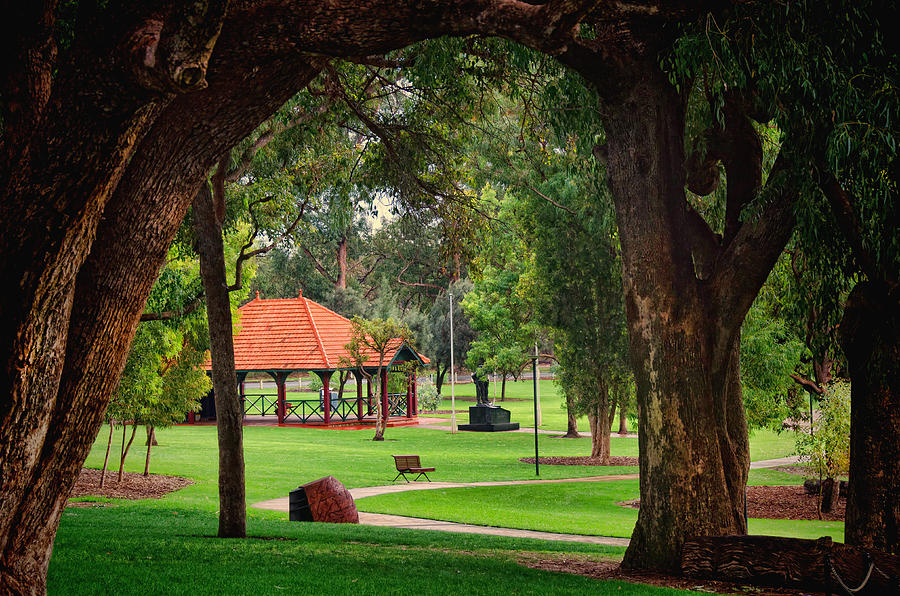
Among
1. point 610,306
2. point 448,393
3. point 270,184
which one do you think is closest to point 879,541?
point 270,184

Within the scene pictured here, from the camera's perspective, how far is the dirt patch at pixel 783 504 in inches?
755

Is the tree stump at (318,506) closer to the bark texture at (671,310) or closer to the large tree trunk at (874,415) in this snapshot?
the bark texture at (671,310)

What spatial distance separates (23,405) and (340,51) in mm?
3194

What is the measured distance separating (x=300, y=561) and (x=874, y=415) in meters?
6.50

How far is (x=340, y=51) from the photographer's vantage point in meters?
6.20

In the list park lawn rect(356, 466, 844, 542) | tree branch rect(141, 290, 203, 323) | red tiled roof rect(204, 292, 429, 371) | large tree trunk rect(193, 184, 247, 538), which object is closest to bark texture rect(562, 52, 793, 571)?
large tree trunk rect(193, 184, 247, 538)

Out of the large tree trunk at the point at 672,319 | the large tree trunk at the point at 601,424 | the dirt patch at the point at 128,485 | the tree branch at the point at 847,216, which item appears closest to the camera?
the tree branch at the point at 847,216

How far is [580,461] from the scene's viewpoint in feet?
95.9

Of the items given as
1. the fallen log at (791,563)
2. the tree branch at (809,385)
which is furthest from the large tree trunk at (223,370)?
the tree branch at (809,385)

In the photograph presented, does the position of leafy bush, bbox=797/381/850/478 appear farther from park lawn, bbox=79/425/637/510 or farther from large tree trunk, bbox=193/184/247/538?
large tree trunk, bbox=193/184/247/538

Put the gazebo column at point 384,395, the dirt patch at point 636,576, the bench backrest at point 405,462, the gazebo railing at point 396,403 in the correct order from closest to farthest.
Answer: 1. the dirt patch at point 636,576
2. the bench backrest at point 405,462
3. the gazebo column at point 384,395
4. the gazebo railing at point 396,403

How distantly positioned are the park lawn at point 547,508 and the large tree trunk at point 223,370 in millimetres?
6296

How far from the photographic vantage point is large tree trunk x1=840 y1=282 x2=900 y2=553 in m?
8.91

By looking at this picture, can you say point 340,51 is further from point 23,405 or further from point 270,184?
point 270,184
